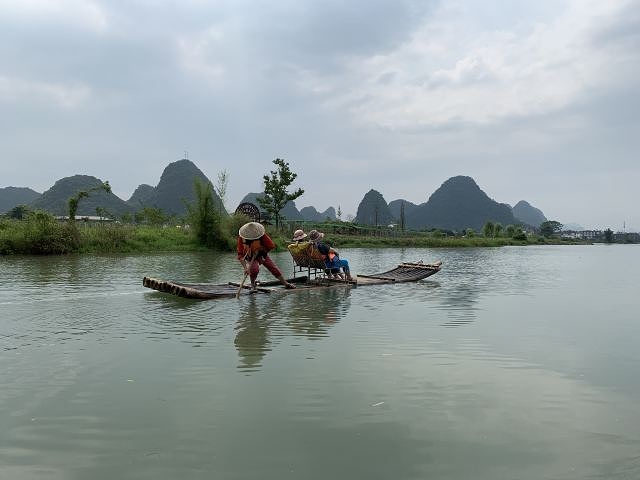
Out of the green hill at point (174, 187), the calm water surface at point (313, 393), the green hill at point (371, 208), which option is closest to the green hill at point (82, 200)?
the green hill at point (174, 187)

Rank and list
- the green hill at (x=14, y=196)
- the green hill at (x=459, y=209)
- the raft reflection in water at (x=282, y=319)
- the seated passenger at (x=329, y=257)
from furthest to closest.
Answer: the green hill at (x=459, y=209), the green hill at (x=14, y=196), the seated passenger at (x=329, y=257), the raft reflection in water at (x=282, y=319)

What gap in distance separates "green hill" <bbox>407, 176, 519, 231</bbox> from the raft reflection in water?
15508 centimetres

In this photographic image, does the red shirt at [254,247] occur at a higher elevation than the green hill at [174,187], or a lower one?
lower

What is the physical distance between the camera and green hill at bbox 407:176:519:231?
16462 cm

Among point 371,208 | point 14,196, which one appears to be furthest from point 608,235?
point 14,196

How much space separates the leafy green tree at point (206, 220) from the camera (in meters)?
29.3

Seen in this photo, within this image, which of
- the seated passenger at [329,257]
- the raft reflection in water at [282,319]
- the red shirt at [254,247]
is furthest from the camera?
the seated passenger at [329,257]

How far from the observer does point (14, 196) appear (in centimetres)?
13800

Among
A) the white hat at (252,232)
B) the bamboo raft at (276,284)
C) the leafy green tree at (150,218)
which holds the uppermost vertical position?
the leafy green tree at (150,218)

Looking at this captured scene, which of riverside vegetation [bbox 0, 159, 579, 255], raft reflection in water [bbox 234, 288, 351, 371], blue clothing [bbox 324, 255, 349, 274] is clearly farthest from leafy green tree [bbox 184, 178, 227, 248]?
raft reflection in water [bbox 234, 288, 351, 371]

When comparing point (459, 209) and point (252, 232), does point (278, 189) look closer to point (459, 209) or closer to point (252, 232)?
point (252, 232)

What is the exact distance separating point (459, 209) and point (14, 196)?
443 feet

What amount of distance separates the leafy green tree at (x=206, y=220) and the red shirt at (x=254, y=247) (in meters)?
19.9

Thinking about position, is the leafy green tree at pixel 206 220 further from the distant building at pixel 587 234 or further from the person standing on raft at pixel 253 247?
the distant building at pixel 587 234
